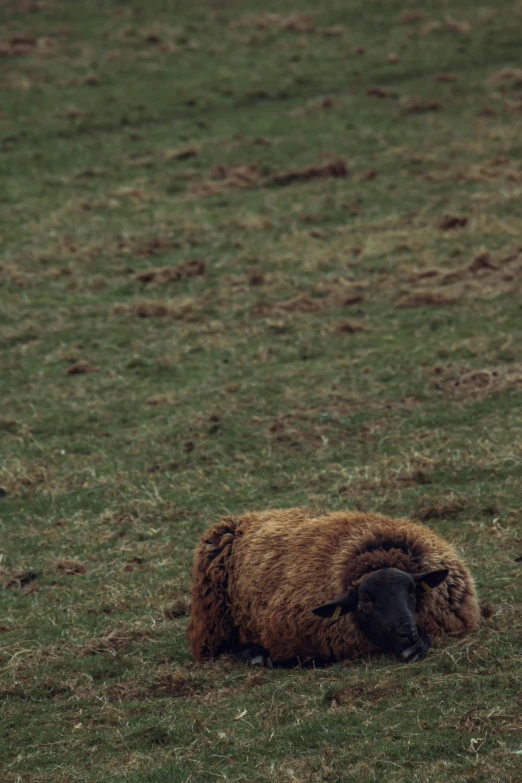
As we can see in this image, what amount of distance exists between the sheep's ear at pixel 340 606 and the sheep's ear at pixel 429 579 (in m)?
0.49

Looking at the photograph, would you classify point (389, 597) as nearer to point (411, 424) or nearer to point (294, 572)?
point (294, 572)

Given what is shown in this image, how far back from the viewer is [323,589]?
354 inches

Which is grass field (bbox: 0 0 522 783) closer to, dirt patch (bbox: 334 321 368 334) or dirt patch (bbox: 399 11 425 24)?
dirt patch (bbox: 334 321 368 334)

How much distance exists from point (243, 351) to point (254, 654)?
351 inches

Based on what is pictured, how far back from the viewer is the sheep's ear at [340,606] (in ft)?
28.1

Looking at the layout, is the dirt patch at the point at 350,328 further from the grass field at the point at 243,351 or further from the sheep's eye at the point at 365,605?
the sheep's eye at the point at 365,605

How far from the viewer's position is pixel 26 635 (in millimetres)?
10016

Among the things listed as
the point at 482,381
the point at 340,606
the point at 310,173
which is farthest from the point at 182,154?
the point at 340,606

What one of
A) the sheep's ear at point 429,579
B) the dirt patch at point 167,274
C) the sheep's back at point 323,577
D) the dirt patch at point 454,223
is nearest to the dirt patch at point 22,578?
the sheep's back at point 323,577

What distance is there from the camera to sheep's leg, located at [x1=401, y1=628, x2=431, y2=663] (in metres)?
8.25

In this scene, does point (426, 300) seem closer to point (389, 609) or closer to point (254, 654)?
point (254, 654)

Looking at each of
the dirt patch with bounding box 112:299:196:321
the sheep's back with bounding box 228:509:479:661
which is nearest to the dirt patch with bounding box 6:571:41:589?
the sheep's back with bounding box 228:509:479:661

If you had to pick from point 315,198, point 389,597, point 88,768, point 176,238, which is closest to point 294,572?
point 389,597

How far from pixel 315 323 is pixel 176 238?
5317mm
